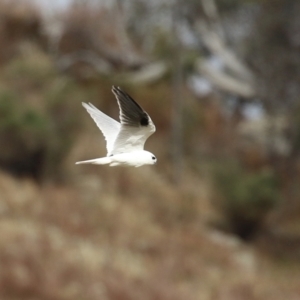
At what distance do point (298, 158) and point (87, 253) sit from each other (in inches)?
514

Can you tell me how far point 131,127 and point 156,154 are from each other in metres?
20.4

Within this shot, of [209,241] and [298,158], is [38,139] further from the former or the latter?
[298,158]

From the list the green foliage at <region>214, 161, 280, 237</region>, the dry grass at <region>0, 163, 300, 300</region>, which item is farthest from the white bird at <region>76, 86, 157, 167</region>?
the green foliage at <region>214, 161, 280, 237</region>

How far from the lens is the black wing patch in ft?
13.2

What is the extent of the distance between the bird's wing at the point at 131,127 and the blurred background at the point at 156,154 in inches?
309

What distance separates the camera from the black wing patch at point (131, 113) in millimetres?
4028

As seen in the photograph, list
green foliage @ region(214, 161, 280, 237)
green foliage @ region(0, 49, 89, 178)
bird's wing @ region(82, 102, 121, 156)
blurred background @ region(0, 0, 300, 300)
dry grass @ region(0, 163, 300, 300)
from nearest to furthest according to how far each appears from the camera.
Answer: bird's wing @ region(82, 102, 121, 156), dry grass @ region(0, 163, 300, 300), blurred background @ region(0, 0, 300, 300), green foliage @ region(0, 49, 89, 178), green foliage @ region(214, 161, 280, 237)

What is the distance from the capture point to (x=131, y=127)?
423 centimetres

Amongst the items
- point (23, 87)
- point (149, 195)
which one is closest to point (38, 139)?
point (23, 87)

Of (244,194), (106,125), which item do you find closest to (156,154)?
(244,194)

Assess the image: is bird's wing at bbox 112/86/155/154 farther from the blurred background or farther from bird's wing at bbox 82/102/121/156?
the blurred background

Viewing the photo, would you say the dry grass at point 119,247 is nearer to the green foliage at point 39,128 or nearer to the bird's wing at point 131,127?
the green foliage at point 39,128

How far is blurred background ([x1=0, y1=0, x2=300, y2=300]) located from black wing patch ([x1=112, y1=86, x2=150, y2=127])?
8001mm

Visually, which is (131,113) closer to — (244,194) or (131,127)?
(131,127)
